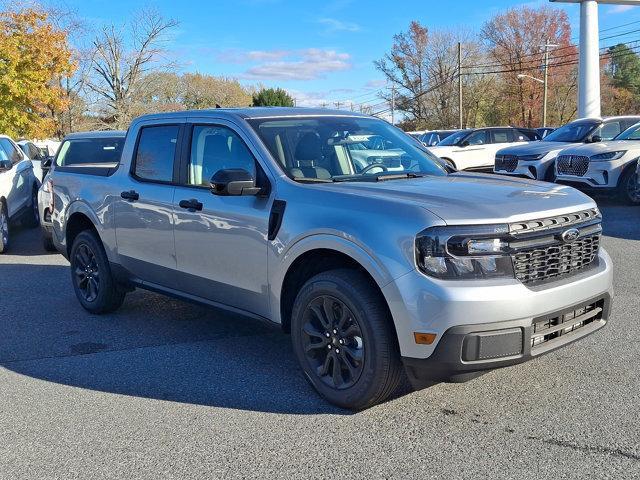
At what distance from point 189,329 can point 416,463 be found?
3.06 m

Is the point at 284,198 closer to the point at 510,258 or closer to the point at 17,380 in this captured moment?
the point at 510,258

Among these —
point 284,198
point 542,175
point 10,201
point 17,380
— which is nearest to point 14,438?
point 17,380

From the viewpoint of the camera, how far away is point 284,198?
427 centimetres

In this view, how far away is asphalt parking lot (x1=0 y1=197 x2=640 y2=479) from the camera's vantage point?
3.36 meters

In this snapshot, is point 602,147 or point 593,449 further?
point 602,147

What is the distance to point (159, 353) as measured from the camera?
5.24m

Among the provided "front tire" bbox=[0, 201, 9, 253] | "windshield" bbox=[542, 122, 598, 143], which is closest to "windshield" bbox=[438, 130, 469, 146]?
"windshield" bbox=[542, 122, 598, 143]

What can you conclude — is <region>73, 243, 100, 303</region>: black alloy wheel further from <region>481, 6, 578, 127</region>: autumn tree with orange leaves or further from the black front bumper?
<region>481, 6, 578, 127</region>: autumn tree with orange leaves

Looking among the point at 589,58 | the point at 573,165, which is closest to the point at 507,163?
the point at 573,165

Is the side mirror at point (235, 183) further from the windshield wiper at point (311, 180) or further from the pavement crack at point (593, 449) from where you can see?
the pavement crack at point (593, 449)

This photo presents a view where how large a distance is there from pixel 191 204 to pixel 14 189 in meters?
7.77

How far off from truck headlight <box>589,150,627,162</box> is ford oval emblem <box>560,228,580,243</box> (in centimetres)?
969

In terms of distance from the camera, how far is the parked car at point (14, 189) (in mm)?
10555

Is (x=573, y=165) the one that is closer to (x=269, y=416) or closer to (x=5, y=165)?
(x=5, y=165)
